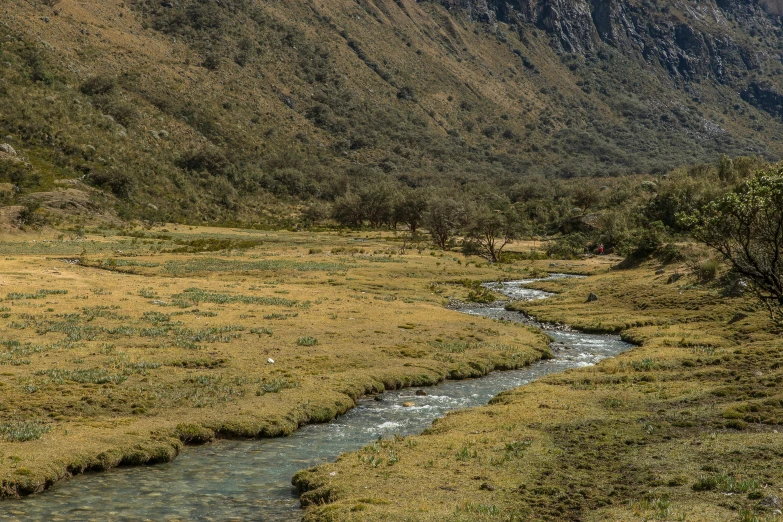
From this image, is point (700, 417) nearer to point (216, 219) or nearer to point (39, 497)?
point (39, 497)

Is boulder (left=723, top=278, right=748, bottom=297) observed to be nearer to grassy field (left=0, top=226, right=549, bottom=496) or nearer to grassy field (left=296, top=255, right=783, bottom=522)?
grassy field (left=296, top=255, right=783, bottom=522)

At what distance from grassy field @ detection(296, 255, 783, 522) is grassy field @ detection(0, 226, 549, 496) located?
581 cm

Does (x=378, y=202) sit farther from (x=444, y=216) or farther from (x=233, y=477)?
(x=233, y=477)

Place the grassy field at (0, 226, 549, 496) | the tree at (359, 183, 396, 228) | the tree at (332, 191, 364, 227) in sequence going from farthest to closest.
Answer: the tree at (332, 191, 364, 227) < the tree at (359, 183, 396, 228) < the grassy field at (0, 226, 549, 496)

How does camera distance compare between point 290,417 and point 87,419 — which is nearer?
point 87,419

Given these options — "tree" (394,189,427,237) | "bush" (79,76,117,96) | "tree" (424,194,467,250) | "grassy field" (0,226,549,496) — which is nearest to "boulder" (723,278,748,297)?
"grassy field" (0,226,549,496)

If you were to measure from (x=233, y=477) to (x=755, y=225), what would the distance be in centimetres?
2228

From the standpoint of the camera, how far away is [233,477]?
1973 centimetres

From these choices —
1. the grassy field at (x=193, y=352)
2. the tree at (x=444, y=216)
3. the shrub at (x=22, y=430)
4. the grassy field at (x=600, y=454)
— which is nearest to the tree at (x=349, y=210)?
the tree at (x=444, y=216)

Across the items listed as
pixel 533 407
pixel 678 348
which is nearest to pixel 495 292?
pixel 678 348

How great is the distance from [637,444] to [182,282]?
49208 mm

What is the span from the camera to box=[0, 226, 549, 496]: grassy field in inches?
872

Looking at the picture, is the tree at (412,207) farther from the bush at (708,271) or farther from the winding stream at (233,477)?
the winding stream at (233,477)

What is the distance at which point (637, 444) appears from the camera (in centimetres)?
2045
